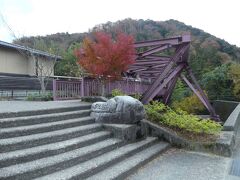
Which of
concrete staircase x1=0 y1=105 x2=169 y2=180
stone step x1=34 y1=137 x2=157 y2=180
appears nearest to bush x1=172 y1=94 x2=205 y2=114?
concrete staircase x1=0 y1=105 x2=169 y2=180

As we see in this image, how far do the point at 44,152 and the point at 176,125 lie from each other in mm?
4780

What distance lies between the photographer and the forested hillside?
21844 millimetres

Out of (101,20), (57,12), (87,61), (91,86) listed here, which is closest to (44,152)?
(87,61)

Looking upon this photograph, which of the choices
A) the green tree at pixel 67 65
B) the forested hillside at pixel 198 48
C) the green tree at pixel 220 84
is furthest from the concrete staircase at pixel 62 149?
the green tree at pixel 220 84

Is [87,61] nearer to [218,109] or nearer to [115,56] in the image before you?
[115,56]

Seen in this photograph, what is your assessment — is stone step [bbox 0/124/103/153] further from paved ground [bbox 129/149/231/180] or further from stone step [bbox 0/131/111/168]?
paved ground [bbox 129/149/231/180]

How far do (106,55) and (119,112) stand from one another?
310 cm

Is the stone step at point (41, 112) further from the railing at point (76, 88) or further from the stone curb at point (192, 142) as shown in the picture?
the railing at point (76, 88)

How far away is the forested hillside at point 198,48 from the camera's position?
21844mm

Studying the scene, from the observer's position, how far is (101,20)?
110 feet

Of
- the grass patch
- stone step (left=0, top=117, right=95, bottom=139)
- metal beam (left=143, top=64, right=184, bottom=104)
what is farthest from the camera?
metal beam (left=143, top=64, right=184, bottom=104)

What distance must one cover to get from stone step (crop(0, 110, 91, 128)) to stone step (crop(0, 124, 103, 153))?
0.43 metres

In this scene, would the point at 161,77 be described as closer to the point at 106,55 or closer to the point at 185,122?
the point at 106,55

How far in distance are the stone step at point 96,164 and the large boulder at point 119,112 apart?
69cm
